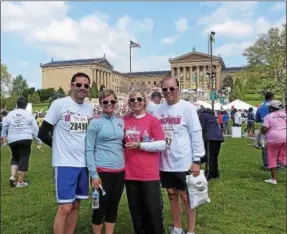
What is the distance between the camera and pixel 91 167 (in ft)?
13.4

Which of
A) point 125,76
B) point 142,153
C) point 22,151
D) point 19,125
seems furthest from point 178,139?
point 125,76

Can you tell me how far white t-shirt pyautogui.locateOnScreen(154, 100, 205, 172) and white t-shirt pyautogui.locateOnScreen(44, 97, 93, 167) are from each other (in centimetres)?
102

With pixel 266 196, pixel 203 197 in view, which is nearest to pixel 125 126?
pixel 203 197

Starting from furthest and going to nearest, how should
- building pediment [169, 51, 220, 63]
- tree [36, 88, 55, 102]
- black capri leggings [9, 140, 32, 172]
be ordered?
building pediment [169, 51, 220, 63] → tree [36, 88, 55, 102] → black capri leggings [9, 140, 32, 172]

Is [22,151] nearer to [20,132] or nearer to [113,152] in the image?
[20,132]

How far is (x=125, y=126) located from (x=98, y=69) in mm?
125436

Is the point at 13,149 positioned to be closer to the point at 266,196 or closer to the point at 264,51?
the point at 266,196

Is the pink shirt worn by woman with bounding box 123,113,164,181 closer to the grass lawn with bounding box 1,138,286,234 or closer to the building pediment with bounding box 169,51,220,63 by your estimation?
the grass lawn with bounding box 1,138,286,234

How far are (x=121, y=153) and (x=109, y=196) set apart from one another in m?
0.52

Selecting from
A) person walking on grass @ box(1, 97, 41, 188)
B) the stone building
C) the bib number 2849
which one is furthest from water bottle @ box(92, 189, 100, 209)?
the stone building

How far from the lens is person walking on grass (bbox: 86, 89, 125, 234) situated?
4133 millimetres

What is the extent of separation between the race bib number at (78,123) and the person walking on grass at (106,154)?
10cm

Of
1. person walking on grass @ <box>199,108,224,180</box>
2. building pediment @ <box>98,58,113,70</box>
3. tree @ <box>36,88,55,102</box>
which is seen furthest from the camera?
building pediment @ <box>98,58,113,70</box>

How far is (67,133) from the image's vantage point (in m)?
4.14
